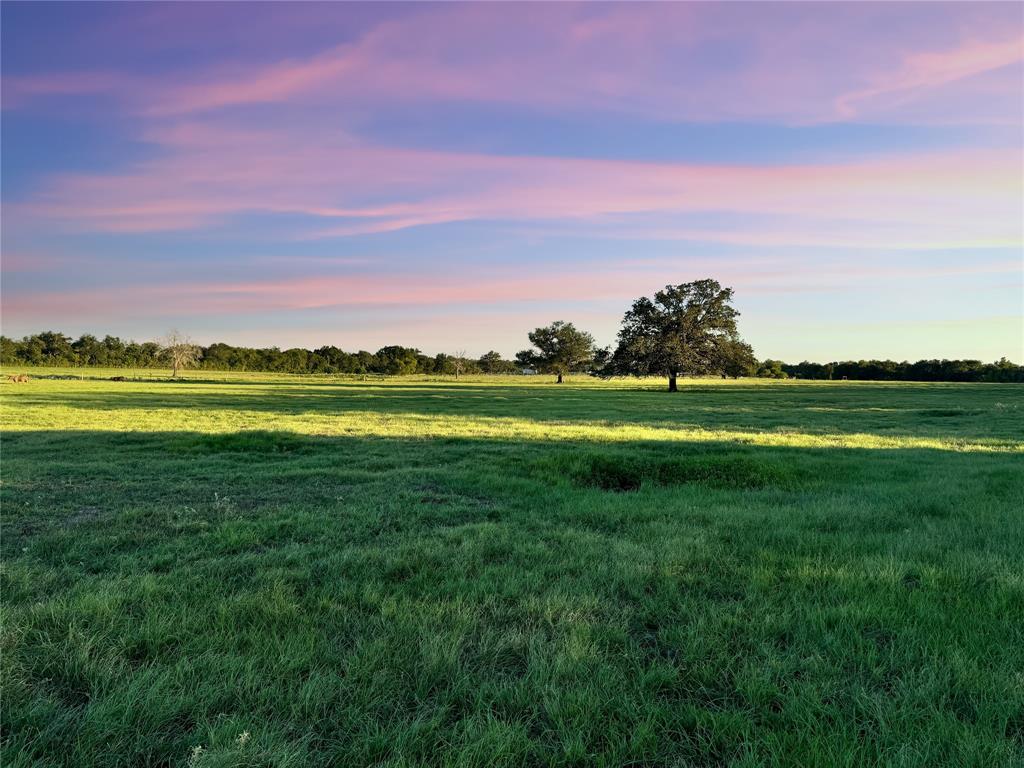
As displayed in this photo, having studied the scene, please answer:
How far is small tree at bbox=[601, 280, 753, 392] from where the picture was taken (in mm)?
53250

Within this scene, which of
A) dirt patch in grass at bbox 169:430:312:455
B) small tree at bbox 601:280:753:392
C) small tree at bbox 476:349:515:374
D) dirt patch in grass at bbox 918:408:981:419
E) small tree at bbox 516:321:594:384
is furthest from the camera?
small tree at bbox 476:349:515:374

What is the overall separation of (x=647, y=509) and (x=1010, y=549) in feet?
13.5

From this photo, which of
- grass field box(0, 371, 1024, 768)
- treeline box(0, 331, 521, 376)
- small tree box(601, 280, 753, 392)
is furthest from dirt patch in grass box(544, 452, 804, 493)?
treeline box(0, 331, 521, 376)

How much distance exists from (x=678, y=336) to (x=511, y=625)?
2100 inches

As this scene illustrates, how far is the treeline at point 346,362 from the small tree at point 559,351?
3.40 metres

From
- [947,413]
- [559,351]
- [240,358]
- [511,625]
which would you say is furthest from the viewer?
[240,358]

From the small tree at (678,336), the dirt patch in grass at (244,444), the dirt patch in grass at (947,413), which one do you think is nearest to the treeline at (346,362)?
the small tree at (678,336)

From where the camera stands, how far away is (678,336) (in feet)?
178

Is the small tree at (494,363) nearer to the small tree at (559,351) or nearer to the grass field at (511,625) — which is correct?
the small tree at (559,351)

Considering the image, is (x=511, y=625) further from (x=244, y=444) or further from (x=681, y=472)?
(x=244, y=444)

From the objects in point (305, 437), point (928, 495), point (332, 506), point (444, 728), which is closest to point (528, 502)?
point (332, 506)

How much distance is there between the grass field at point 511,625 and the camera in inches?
113

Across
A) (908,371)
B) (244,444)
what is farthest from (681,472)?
(908,371)

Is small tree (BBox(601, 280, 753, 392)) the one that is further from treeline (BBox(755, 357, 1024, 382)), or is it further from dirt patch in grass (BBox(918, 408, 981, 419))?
treeline (BBox(755, 357, 1024, 382))
